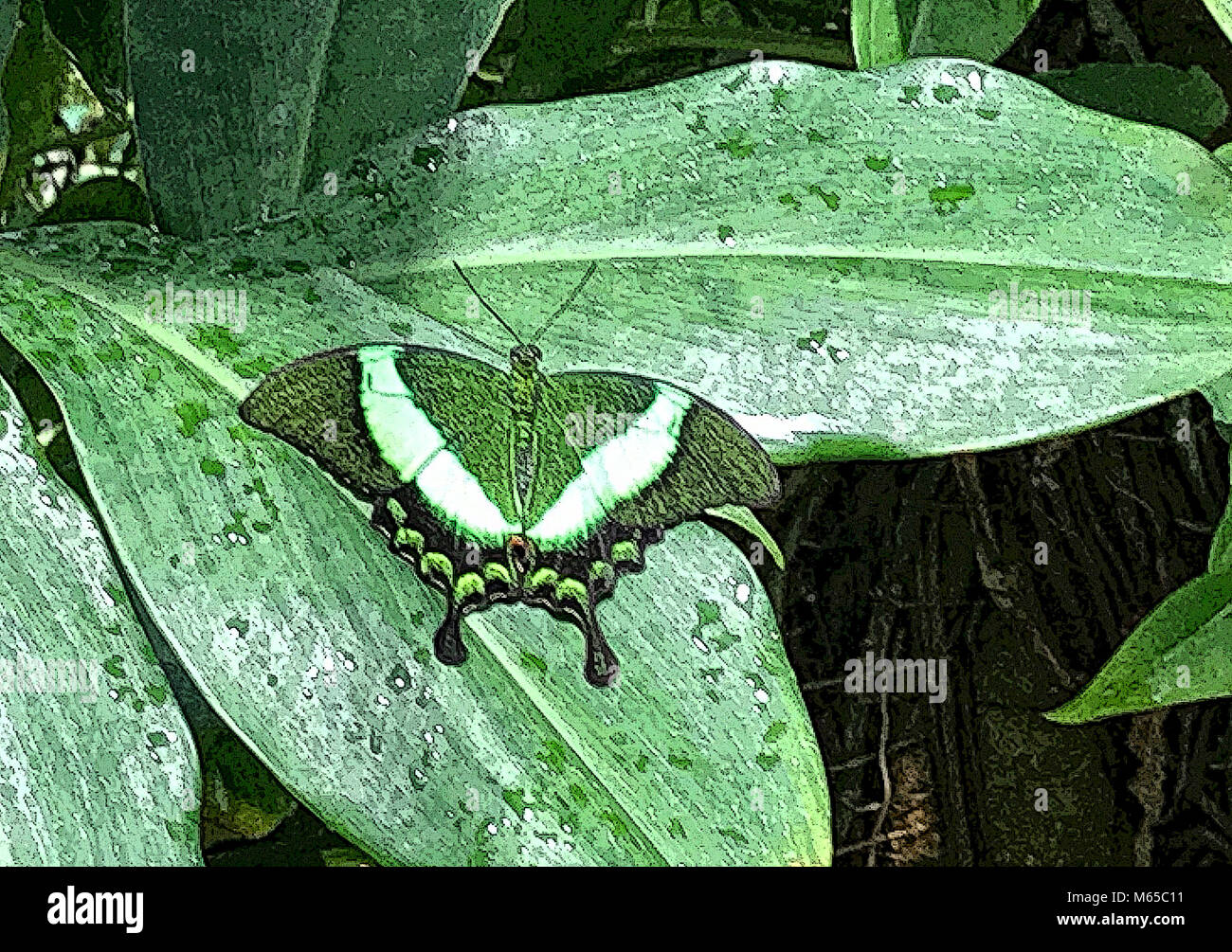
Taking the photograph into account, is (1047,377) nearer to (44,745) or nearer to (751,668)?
(751,668)

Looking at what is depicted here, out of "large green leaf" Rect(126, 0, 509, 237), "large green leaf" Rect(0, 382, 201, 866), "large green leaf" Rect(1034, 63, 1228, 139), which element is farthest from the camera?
"large green leaf" Rect(1034, 63, 1228, 139)

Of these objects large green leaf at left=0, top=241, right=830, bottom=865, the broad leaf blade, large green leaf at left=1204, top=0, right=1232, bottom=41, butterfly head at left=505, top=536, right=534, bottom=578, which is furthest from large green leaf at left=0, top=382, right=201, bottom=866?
large green leaf at left=1204, top=0, right=1232, bottom=41

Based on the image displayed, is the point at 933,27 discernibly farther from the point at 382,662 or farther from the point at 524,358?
the point at 382,662

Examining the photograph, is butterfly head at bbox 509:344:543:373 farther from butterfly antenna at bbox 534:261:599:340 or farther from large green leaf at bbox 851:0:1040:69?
large green leaf at bbox 851:0:1040:69

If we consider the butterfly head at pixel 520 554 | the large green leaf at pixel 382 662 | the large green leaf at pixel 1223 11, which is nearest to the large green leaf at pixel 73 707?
the large green leaf at pixel 382 662

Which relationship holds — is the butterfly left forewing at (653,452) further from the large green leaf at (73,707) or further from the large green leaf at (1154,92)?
the large green leaf at (1154,92)
